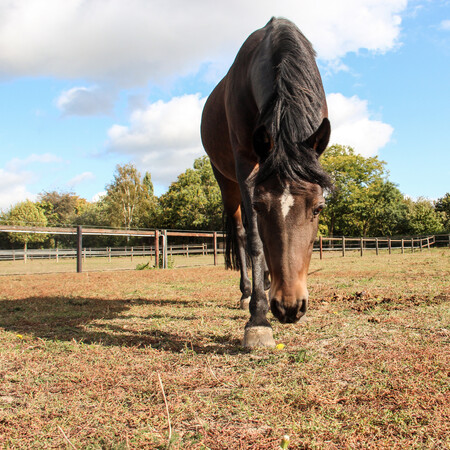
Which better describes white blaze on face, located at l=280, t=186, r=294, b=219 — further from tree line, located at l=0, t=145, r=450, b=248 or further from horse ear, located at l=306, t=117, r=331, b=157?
tree line, located at l=0, t=145, r=450, b=248

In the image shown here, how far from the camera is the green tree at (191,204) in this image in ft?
135

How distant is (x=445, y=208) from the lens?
142 ft

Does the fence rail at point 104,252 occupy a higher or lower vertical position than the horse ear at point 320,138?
lower

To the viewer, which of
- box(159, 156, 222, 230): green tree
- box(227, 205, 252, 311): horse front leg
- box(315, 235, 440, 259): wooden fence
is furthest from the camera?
box(159, 156, 222, 230): green tree

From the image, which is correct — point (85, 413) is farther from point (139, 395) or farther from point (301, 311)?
point (301, 311)

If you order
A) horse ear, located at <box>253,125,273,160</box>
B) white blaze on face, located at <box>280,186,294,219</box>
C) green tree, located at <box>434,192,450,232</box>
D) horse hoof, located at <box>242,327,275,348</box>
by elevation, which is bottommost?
horse hoof, located at <box>242,327,275,348</box>

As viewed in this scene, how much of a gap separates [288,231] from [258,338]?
3.34 feet

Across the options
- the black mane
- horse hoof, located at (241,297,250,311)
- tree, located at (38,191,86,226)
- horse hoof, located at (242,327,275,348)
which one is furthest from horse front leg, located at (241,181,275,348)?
tree, located at (38,191,86,226)

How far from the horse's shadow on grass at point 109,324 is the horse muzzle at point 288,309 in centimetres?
77

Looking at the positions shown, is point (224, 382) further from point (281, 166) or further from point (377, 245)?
point (377, 245)

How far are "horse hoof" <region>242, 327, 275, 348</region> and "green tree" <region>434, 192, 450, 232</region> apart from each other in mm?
45299

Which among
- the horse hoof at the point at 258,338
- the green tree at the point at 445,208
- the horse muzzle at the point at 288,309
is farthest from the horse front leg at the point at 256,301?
the green tree at the point at 445,208

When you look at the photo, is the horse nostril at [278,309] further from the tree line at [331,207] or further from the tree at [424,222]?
the tree at [424,222]

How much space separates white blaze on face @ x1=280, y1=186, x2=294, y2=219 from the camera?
7.18ft
